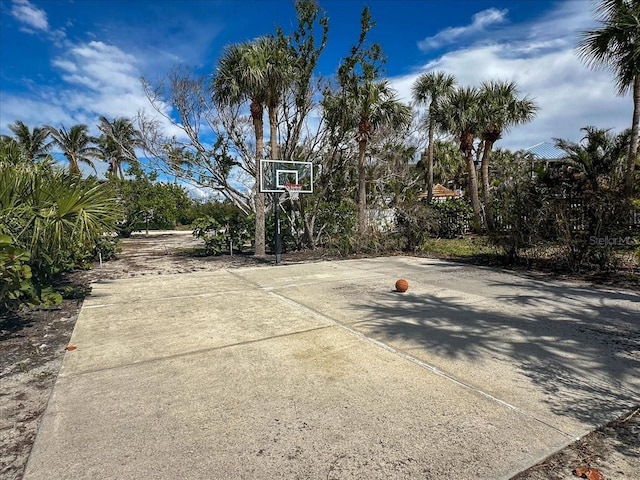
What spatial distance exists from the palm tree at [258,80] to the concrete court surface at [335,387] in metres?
7.63

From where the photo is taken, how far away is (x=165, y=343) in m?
4.52

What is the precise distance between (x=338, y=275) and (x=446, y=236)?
11.5 m

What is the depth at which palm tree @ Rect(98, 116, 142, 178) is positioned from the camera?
1661 centimetres

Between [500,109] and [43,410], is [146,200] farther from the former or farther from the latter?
[43,410]

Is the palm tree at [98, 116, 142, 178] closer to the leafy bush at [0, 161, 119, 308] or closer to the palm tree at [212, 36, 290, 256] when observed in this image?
the palm tree at [212, 36, 290, 256]

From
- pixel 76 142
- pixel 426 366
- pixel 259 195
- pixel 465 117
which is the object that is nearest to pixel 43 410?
pixel 426 366

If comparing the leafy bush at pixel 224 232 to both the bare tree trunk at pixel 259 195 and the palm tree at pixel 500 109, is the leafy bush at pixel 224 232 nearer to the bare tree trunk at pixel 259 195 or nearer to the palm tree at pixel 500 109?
the bare tree trunk at pixel 259 195

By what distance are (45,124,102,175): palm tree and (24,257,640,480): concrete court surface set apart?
1442 inches

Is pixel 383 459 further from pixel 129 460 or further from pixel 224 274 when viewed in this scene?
pixel 224 274

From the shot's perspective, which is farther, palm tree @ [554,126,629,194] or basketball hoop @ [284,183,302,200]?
basketball hoop @ [284,183,302,200]

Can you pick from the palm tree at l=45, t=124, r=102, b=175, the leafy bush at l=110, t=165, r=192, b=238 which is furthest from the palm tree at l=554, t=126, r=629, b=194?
the palm tree at l=45, t=124, r=102, b=175

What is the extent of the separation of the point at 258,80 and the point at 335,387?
10348mm

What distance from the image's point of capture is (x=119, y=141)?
53.7 feet

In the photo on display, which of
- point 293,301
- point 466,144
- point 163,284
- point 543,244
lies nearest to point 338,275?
point 293,301
